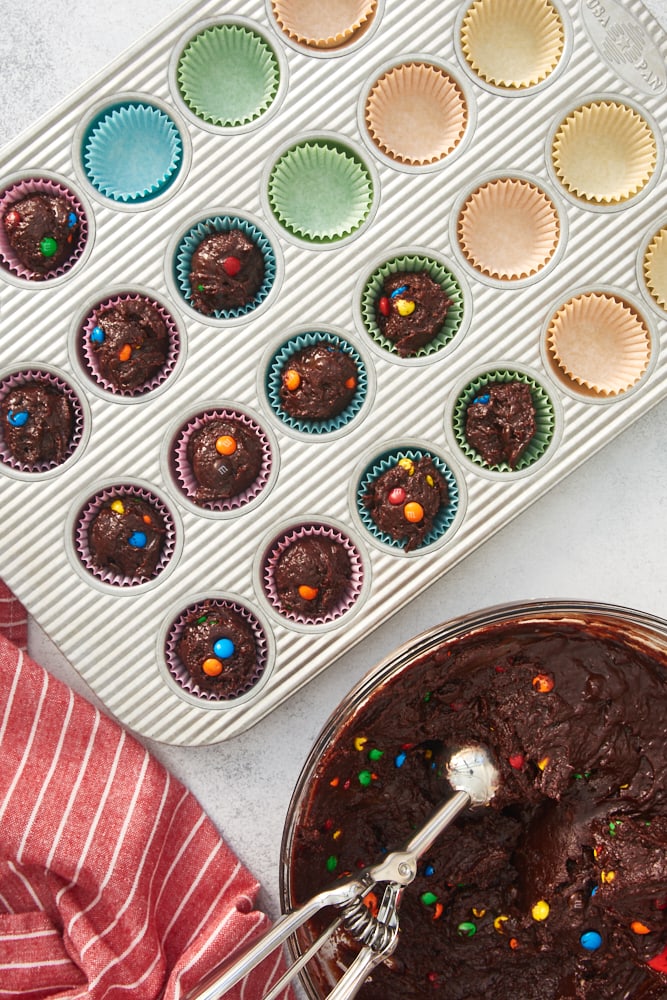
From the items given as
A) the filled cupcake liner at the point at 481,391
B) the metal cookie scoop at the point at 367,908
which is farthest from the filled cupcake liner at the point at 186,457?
the metal cookie scoop at the point at 367,908

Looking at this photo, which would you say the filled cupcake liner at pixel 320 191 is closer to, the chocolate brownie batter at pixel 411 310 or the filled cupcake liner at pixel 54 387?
the chocolate brownie batter at pixel 411 310

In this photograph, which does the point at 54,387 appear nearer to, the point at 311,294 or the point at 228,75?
the point at 311,294

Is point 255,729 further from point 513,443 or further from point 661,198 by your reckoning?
point 661,198

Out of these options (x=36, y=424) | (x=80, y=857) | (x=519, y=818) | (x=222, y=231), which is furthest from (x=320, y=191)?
(x=80, y=857)

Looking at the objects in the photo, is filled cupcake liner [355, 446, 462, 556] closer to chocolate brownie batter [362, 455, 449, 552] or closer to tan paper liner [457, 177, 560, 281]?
chocolate brownie batter [362, 455, 449, 552]

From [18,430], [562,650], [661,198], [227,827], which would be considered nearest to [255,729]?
[227,827]

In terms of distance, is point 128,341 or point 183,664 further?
point 183,664
